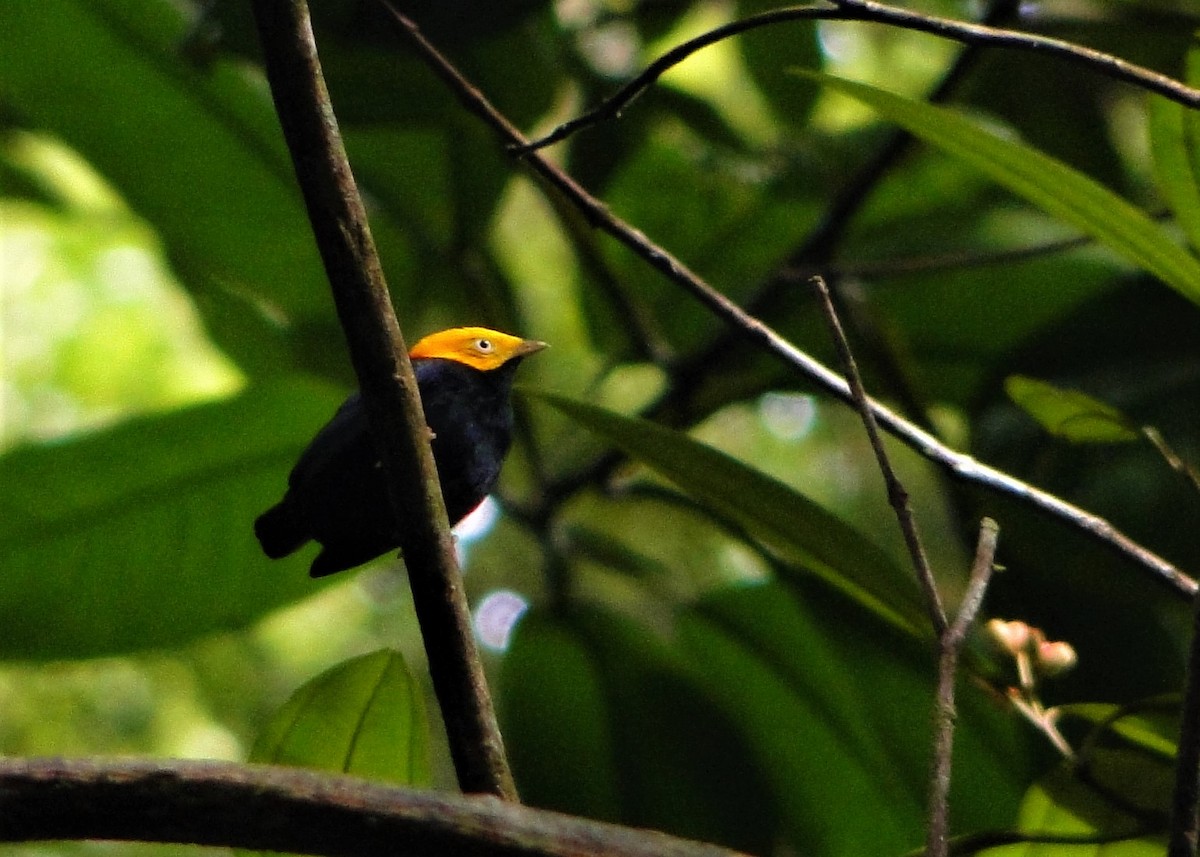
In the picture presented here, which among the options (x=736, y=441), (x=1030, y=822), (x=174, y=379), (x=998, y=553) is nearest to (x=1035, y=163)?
(x=1030, y=822)

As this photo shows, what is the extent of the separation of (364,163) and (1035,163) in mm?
1524

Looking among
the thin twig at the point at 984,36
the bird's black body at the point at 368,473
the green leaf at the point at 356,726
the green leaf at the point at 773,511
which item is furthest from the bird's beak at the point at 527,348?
the thin twig at the point at 984,36

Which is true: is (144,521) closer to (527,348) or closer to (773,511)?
(527,348)

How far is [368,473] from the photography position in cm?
181

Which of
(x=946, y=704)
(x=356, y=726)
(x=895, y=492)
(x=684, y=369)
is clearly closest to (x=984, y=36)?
(x=895, y=492)

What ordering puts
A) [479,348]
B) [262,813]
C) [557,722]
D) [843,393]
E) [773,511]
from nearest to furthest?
[262,813], [843,393], [773,511], [479,348], [557,722]

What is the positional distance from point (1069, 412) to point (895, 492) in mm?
551

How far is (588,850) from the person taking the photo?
89cm

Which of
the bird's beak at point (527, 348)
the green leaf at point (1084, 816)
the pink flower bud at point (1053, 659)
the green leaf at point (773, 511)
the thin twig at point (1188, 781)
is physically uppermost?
the bird's beak at point (527, 348)

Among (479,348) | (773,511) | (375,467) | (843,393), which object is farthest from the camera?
(479,348)

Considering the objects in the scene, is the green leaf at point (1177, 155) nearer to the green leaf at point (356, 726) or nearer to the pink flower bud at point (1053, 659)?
the pink flower bud at point (1053, 659)

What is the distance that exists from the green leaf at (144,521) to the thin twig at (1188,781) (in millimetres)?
1521

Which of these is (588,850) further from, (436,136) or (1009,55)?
(1009,55)

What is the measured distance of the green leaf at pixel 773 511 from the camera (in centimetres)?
159
